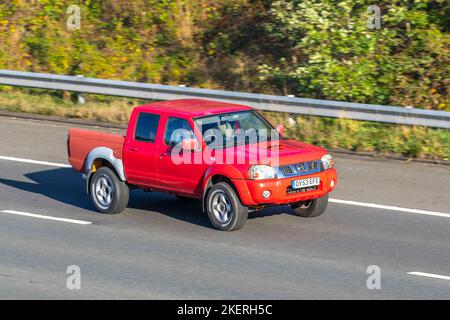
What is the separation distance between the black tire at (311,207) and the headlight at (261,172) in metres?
1.16

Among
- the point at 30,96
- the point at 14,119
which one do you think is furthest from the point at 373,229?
the point at 30,96

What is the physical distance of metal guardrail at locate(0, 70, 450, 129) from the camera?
17.2 meters

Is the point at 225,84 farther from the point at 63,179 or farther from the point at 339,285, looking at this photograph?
the point at 339,285

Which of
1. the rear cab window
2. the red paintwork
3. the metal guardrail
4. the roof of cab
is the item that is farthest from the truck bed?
the metal guardrail

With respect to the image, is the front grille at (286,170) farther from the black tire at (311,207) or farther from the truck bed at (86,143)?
the truck bed at (86,143)

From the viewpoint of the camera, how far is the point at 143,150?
12867 millimetres

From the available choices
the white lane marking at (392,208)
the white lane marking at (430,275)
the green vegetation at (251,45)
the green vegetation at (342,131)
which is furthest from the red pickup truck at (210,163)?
the green vegetation at (251,45)

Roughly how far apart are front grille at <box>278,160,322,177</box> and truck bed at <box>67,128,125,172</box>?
8.53 feet

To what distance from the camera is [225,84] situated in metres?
22.8

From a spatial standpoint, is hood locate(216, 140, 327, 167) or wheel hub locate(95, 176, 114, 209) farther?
wheel hub locate(95, 176, 114, 209)

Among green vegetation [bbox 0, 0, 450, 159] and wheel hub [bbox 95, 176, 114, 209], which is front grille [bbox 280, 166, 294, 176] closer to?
wheel hub [bbox 95, 176, 114, 209]

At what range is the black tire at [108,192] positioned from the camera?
1312 centimetres

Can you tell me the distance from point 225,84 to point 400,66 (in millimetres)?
4425

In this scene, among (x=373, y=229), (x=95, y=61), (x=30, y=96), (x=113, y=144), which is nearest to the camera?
(x=373, y=229)
